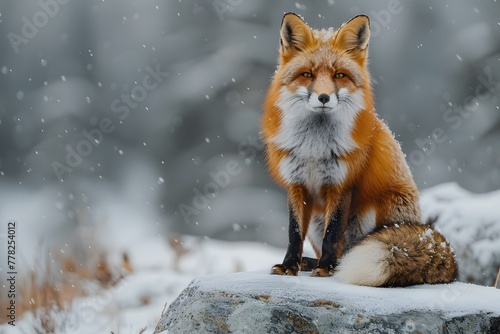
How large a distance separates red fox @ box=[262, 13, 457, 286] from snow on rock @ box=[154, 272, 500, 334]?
20 cm

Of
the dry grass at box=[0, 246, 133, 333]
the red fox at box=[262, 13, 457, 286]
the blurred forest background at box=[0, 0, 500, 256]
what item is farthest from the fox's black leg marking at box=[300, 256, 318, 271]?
the blurred forest background at box=[0, 0, 500, 256]

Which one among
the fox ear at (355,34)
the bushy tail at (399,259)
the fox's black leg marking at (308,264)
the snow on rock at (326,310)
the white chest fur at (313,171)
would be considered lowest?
the snow on rock at (326,310)

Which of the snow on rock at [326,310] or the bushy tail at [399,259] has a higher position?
the bushy tail at [399,259]

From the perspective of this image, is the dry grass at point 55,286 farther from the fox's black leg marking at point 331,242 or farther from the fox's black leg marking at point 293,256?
the fox's black leg marking at point 331,242

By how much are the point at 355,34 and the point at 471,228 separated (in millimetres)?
2786

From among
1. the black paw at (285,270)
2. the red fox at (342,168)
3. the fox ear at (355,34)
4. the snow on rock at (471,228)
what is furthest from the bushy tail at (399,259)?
the snow on rock at (471,228)

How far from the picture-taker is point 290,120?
9.84 ft

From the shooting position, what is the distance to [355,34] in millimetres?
2998

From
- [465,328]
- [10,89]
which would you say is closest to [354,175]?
[465,328]

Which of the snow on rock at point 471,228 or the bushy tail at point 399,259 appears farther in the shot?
the snow on rock at point 471,228

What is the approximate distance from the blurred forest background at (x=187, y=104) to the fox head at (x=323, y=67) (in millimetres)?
5560

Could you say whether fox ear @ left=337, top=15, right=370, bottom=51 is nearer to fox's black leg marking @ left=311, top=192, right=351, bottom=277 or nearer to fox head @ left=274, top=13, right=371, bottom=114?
fox head @ left=274, top=13, right=371, bottom=114

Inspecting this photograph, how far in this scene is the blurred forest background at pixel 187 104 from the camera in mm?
9000

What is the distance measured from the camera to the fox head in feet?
9.19
